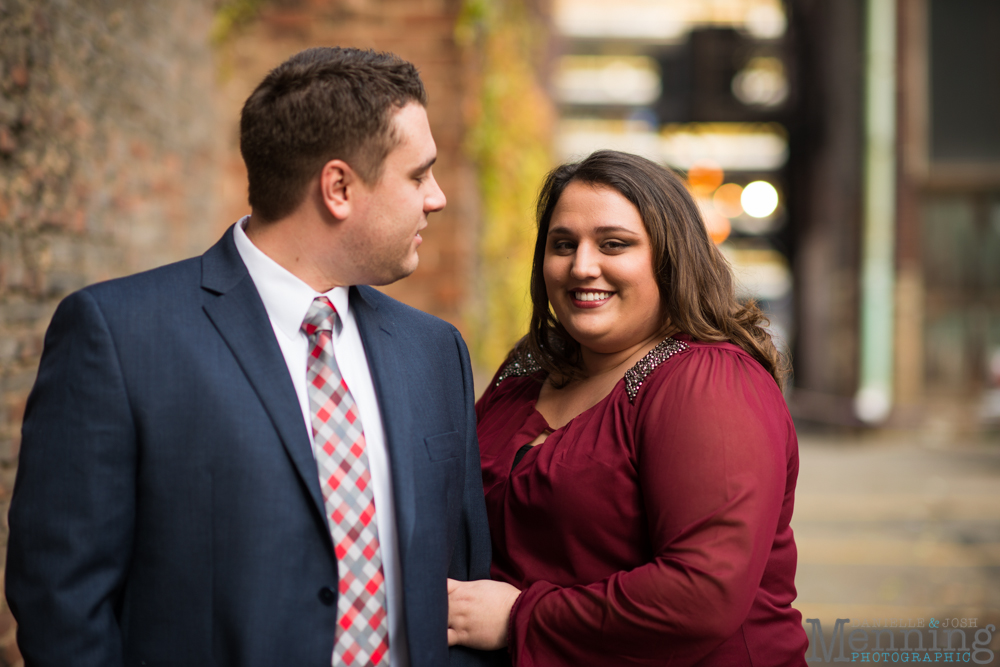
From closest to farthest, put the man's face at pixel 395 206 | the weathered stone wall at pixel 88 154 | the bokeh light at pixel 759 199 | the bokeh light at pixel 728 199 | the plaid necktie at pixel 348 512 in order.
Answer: the plaid necktie at pixel 348 512, the man's face at pixel 395 206, the weathered stone wall at pixel 88 154, the bokeh light at pixel 759 199, the bokeh light at pixel 728 199

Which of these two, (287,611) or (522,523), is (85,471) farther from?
(522,523)

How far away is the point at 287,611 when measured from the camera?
1528 millimetres

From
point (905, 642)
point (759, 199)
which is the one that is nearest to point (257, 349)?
point (905, 642)

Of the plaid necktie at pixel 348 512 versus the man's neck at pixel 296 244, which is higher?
the man's neck at pixel 296 244

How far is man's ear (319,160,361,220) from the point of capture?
1680 mm

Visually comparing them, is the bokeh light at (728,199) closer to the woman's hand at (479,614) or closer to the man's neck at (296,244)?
the woman's hand at (479,614)

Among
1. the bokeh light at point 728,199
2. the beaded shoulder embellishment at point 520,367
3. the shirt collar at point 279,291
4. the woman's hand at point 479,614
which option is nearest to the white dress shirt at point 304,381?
the shirt collar at point 279,291

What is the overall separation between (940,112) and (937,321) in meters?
3.11

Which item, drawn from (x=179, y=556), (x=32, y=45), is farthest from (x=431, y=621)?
(x=32, y=45)

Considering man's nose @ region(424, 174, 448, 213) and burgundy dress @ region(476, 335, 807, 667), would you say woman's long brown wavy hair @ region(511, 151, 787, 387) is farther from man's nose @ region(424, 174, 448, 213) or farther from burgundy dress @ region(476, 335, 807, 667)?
man's nose @ region(424, 174, 448, 213)

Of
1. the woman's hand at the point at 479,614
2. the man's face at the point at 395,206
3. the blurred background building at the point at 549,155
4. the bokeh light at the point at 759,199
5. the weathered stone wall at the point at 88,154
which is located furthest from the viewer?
the bokeh light at the point at 759,199

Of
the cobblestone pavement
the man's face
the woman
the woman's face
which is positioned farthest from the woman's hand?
the cobblestone pavement

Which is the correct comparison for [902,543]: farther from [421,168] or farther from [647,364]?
[421,168]

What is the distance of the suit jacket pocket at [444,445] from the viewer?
179 cm
